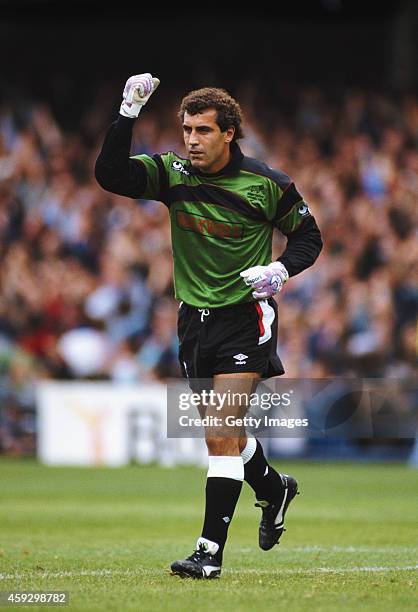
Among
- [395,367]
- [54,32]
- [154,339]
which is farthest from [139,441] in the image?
[54,32]

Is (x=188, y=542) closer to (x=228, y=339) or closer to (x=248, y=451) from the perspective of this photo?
(x=248, y=451)

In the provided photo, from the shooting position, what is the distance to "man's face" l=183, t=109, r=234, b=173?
670 cm

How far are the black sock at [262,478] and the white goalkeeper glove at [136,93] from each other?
200 centimetres

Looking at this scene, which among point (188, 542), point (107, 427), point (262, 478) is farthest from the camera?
point (107, 427)

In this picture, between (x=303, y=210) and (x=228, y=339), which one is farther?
(x=303, y=210)

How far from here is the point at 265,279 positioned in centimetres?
655

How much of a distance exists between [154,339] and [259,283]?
12.3 meters

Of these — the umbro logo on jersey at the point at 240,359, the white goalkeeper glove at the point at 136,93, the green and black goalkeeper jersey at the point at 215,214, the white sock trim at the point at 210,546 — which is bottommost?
the white sock trim at the point at 210,546

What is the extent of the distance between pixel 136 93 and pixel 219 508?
216 cm

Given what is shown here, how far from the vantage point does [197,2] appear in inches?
994

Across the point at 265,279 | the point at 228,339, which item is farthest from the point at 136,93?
the point at 228,339

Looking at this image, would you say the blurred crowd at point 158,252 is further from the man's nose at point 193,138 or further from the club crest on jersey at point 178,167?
the man's nose at point 193,138

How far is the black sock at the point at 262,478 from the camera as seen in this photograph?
23.4 feet

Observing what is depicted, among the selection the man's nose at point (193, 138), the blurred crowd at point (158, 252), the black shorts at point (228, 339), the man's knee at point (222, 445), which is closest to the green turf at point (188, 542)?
the man's knee at point (222, 445)
